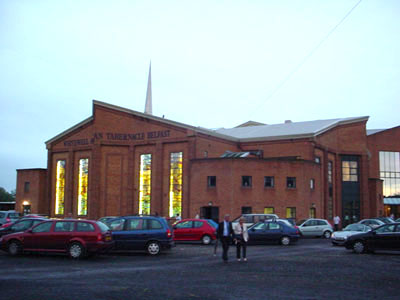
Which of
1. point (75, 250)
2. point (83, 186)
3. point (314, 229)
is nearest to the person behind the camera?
point (75, 250)

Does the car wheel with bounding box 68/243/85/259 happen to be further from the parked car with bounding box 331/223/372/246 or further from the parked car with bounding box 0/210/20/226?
the parked car with bounding box 0/210/20/226

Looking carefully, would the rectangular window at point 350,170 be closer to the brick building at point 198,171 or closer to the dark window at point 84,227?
the brick building at point 198,171

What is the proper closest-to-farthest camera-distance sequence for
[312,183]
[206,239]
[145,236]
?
[145,236] < [206,239] < [312,183]

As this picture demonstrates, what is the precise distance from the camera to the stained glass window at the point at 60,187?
48.1 metres

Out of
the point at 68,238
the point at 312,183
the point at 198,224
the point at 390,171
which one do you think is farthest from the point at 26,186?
the point at 390,171

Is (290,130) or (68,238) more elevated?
(290,130)

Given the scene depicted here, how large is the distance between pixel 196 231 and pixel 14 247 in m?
10.0

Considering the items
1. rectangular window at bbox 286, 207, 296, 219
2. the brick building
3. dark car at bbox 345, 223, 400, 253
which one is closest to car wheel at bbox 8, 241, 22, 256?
dark car at bbox 345, 223, 400, 253

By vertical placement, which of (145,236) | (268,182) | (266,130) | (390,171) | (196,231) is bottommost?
(196,231)

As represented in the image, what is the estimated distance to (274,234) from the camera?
84.6 ft

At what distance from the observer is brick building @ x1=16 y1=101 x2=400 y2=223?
1542 inches

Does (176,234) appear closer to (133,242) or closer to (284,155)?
(133,242)

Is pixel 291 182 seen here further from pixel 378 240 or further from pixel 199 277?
pixel 199 277

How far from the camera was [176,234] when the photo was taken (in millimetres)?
26016
